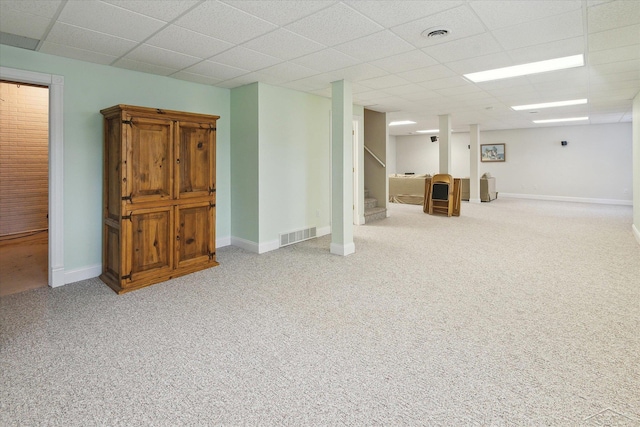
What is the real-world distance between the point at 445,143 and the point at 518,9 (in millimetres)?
5881

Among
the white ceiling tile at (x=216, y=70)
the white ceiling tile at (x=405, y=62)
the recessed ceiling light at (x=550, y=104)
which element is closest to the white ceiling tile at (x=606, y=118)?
the recessed ceiling light at (x=550, y=104)

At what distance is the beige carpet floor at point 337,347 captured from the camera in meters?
1.73

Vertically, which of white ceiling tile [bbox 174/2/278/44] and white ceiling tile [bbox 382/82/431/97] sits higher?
white ceiling tile [bbox 382/82/431/97]

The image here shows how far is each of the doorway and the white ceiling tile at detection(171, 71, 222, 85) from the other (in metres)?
2.80

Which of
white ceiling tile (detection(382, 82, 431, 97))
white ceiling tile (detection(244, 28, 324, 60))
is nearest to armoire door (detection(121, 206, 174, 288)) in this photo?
white ceiling tile (detection(244, 28, 324, 60))

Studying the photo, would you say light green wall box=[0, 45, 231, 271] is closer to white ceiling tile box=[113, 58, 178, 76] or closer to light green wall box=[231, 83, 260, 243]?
white ceiling tile box=[113, 58, 178, 76]

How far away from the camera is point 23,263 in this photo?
430cm

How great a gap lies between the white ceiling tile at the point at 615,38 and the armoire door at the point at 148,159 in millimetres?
4241

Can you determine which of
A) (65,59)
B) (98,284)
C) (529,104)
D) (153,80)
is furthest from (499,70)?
(98,284)

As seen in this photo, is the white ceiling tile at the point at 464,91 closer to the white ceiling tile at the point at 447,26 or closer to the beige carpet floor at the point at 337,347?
the white ceiling tile at the point at 447,26

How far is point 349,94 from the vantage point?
4820mm

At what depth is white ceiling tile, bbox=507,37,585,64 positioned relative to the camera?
3.39 metres

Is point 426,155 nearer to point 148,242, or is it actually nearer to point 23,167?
point 148,242

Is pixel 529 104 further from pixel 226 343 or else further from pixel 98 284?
pixel 98 284
